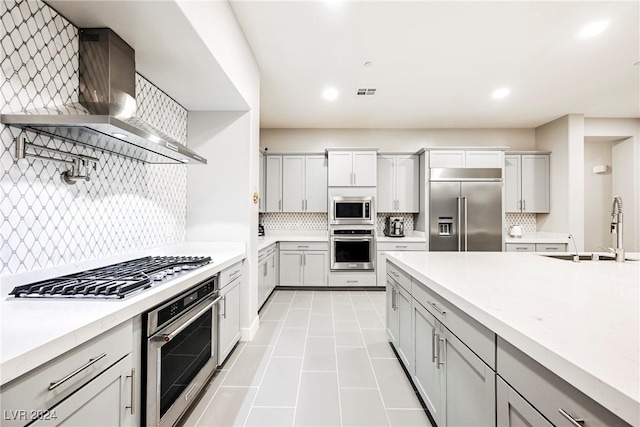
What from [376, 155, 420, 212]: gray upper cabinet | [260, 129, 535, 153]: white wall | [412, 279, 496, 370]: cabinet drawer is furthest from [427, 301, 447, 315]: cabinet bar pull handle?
[260, 129, 535, 153]: white wall

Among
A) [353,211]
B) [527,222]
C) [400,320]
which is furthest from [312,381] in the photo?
[527,222]

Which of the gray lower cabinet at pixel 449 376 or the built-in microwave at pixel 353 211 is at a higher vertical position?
the built-in microwave at pixel 353 211

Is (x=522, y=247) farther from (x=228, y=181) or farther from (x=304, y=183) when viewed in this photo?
(x=228, y=181)

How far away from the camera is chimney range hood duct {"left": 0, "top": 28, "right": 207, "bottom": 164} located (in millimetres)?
1286

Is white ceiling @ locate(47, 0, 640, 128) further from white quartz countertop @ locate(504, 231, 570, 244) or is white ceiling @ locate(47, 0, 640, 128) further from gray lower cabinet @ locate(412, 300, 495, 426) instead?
gray lower cabinet @ locate(412, 300, 495, 426)

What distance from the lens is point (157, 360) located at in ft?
4.25

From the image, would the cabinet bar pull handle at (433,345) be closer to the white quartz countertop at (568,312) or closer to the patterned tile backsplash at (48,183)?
the white quartz countertop at (568,312)

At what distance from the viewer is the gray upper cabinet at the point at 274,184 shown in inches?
192

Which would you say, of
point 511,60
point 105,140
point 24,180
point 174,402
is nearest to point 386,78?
point 511,60

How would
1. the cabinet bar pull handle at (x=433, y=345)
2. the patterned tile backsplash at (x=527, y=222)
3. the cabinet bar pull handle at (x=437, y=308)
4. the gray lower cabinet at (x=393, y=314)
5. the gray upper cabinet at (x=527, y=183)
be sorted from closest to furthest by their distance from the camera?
the cabinet bar pull handle at (x=437, y=308) → the cabinet bar pull handle at (x=433, y=345) → the gray lower cabinet at (x=393, y=314) → the gray upper cabinet at (x=527, y=183) → the patterned tile backsplash at (x=527, y=222)

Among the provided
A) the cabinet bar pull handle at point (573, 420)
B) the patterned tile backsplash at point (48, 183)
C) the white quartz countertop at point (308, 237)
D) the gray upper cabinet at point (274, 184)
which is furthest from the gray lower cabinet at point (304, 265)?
the cabinet bar pull handle at point (573, 420)

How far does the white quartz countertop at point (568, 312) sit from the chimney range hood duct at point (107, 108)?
5.66 ft

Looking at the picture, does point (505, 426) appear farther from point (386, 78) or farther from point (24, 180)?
point (386, 78)

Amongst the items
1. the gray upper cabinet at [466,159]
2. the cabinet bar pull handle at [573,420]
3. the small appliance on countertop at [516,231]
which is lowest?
the cabinet bar pull handle at [573,420]
